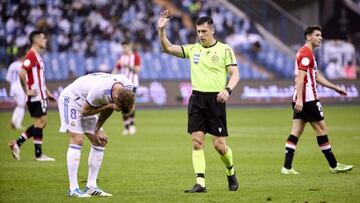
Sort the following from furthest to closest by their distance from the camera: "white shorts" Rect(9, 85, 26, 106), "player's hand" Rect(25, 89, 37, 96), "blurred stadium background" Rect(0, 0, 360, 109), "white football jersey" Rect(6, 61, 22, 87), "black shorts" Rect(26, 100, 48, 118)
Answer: "blurred stadium background" Rect(0, 0, 360, 109) → "white football jersey" Rect(6, 61, 22, 87) → "white shorts" Rect(9, 85, 26, 106) → "black shorts" Rect(26, 100, 48, 118) → "player's hand" Rect(25, 89, 37, 96)

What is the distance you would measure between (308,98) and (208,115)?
2.81m

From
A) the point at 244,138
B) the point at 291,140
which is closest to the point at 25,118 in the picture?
the point at 244,138

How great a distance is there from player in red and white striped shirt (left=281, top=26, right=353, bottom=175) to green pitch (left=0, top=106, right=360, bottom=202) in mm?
362

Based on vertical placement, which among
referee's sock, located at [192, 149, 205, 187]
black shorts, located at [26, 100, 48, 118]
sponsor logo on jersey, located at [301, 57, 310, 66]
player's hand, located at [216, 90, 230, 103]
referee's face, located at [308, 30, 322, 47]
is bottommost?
referee's sock, located at [192, 149, 205, 187]

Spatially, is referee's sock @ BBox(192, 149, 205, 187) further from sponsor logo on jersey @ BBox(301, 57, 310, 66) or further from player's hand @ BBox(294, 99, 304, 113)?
sponsor logo on jersey @ BBox(301, 57, 310, 66)

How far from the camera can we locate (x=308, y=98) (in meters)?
13.9

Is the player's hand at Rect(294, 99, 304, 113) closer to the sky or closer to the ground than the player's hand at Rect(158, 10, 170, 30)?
closer to the ground

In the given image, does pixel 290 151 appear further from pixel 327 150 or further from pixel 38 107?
pixel 38 107

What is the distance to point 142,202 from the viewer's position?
1048 centimetres

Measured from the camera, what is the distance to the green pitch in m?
11.2

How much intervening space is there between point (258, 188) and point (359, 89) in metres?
25.5

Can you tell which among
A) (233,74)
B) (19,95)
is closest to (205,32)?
(233,74)

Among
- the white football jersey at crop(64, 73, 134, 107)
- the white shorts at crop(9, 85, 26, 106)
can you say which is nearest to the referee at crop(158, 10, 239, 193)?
the white football jersey at crop(64, 73, 134, 107)

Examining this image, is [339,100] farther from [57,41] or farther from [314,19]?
[57,41]
